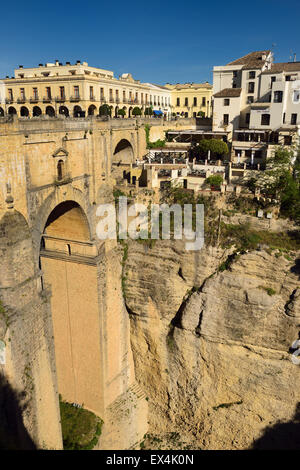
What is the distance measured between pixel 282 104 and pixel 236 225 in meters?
9.49

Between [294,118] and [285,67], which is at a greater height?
[285,67]

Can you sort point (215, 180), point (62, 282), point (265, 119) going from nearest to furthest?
point (62, 282)
point (215, 180)
point (265, 119)

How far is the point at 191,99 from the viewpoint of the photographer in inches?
1502

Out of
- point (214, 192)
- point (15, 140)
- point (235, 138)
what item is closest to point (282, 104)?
point (235, 138)

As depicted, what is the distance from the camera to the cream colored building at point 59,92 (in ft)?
81.9

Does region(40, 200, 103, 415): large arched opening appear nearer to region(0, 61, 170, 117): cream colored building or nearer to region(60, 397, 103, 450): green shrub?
region(60, 397, 103, 450): green shrub

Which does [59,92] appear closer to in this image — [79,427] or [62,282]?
[62,282]

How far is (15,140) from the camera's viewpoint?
412 inches

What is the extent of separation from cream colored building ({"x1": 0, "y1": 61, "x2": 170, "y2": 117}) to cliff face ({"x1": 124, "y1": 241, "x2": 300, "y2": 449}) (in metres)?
13.3

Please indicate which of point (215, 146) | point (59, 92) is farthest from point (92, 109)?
point (215, 146)

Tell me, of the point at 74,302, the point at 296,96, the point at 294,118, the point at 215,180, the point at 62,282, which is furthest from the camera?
the point at 294,118

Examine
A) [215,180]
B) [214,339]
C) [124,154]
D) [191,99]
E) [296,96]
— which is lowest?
[214,339]

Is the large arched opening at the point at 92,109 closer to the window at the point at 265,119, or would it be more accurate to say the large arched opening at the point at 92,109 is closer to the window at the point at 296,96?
the window at the point at 265,119

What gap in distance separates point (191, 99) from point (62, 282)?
93.4ft
